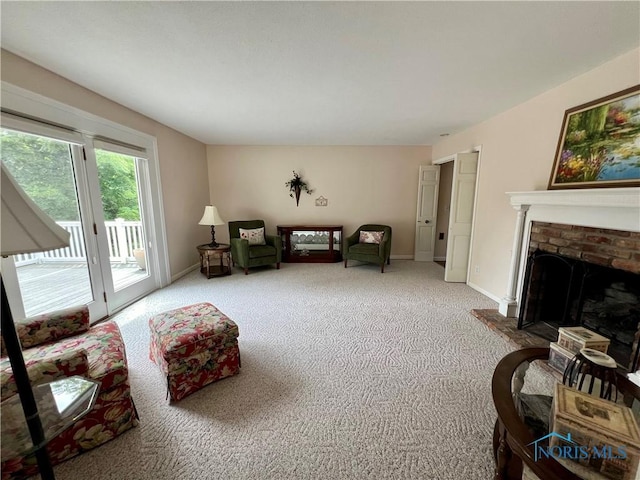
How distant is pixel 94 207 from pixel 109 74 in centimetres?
127

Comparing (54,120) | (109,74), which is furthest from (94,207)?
(109,74)

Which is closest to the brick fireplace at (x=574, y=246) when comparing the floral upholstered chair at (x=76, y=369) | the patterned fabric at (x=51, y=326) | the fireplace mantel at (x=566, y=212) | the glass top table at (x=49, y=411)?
the fireplace mantel at (x=566, y=212)

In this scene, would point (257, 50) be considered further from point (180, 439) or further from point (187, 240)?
point (187, 240)

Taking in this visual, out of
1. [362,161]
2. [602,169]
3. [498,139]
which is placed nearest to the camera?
[602,169]

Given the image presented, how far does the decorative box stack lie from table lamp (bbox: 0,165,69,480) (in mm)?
2155

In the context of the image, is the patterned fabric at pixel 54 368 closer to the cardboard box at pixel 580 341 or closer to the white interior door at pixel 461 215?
the cardboard box at pixel 580 341

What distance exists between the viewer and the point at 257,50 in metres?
1.75

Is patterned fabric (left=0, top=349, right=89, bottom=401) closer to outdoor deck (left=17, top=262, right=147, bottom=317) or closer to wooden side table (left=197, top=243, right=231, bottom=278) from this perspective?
outdoor deck (left=17, top=262, right=147, bottom=317)

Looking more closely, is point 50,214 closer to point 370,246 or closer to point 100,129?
point 100,129

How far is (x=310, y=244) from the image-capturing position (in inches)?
202

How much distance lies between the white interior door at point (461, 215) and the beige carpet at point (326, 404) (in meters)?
0.97

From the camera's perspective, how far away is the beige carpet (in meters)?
1.22

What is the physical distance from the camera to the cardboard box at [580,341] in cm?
123

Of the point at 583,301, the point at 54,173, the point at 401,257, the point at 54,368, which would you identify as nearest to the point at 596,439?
the point at 583,301
